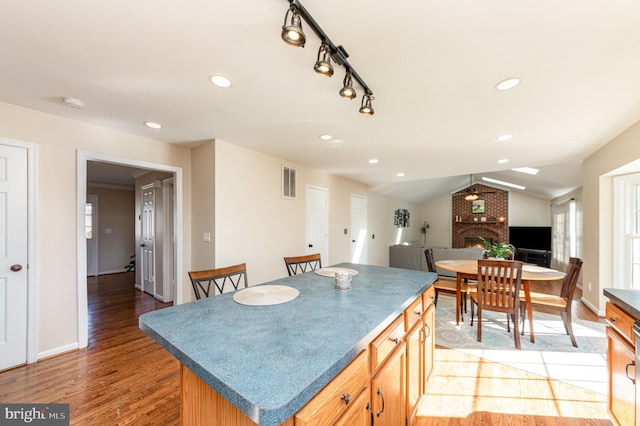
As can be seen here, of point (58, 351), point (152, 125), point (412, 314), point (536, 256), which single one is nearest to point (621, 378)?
point (412, 314)

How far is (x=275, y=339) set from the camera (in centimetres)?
93

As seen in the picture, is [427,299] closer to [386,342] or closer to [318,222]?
[386,342]

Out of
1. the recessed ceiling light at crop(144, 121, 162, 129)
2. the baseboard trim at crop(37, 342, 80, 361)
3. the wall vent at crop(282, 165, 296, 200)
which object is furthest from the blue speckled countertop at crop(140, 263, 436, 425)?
the wall vent at crop(282, 165, 296, 200)

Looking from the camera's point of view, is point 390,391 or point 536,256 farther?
point 536,256

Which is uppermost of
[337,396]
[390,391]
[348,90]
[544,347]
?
[348,90]

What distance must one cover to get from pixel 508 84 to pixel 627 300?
1.49m

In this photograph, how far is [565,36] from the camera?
4.45 feet

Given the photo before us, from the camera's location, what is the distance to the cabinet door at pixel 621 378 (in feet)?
4.08

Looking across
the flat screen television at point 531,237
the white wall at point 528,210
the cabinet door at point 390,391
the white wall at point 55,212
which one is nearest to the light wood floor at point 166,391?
the white wall at point 55,212

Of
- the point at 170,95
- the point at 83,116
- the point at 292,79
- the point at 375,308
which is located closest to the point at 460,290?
the point at 375,308

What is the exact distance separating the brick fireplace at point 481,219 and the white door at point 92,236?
1127 centimetres

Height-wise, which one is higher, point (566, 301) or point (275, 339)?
point (275, 339)

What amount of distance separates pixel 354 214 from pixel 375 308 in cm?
485

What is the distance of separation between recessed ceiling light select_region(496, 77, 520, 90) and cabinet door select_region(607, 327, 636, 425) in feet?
5.43
